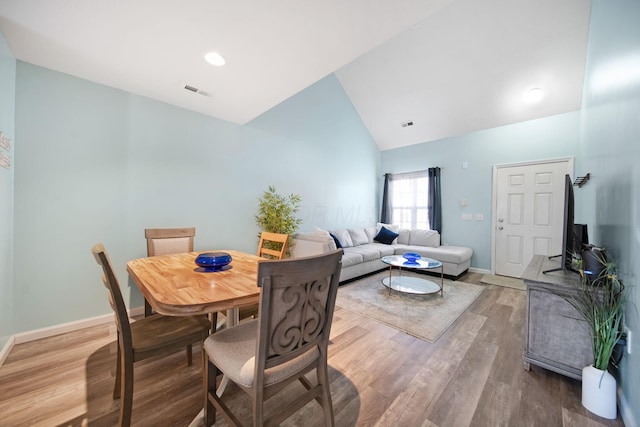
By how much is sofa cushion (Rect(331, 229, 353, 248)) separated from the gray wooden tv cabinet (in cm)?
288

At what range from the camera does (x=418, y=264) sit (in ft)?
10.5

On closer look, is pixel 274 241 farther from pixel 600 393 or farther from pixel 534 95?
pixel 534 95

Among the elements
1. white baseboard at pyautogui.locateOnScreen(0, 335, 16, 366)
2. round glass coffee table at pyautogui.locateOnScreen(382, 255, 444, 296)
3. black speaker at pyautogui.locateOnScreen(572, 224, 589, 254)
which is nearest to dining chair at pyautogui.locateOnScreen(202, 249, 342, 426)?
white baseboard at pyautogui.locateOnScreen(0, 335, 16, 366)

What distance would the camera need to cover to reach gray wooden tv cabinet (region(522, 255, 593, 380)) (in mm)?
1538

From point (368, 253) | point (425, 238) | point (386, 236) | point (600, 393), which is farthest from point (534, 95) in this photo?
point (600, 393)

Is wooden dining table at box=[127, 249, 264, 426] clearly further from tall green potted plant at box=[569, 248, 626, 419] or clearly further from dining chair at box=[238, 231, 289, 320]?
tall green potted plant at box=[569, 248, 626, 419]

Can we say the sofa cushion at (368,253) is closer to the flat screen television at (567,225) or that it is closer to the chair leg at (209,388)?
the flat screen television at (567,225)

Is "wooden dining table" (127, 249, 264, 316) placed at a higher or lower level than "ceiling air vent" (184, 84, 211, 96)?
lower

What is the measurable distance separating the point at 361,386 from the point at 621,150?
7.66 ft

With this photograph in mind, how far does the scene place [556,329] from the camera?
162cm

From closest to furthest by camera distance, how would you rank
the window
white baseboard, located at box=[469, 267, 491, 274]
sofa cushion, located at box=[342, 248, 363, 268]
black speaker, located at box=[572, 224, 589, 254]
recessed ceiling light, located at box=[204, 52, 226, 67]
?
recessed ceiling light, located at box=[204, 52, 226, 67] < black speaker, located at box=[572, 224, 589, 254] < sofa cushion, located at box=[342, 248, 363, 268] < white baseboard, located at box=[469, 267, 491, 274] < the window

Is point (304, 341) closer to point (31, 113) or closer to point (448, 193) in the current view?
point (31, 113)

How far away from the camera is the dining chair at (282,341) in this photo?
0.87 metres

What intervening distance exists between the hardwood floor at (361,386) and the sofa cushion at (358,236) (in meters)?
2.62
